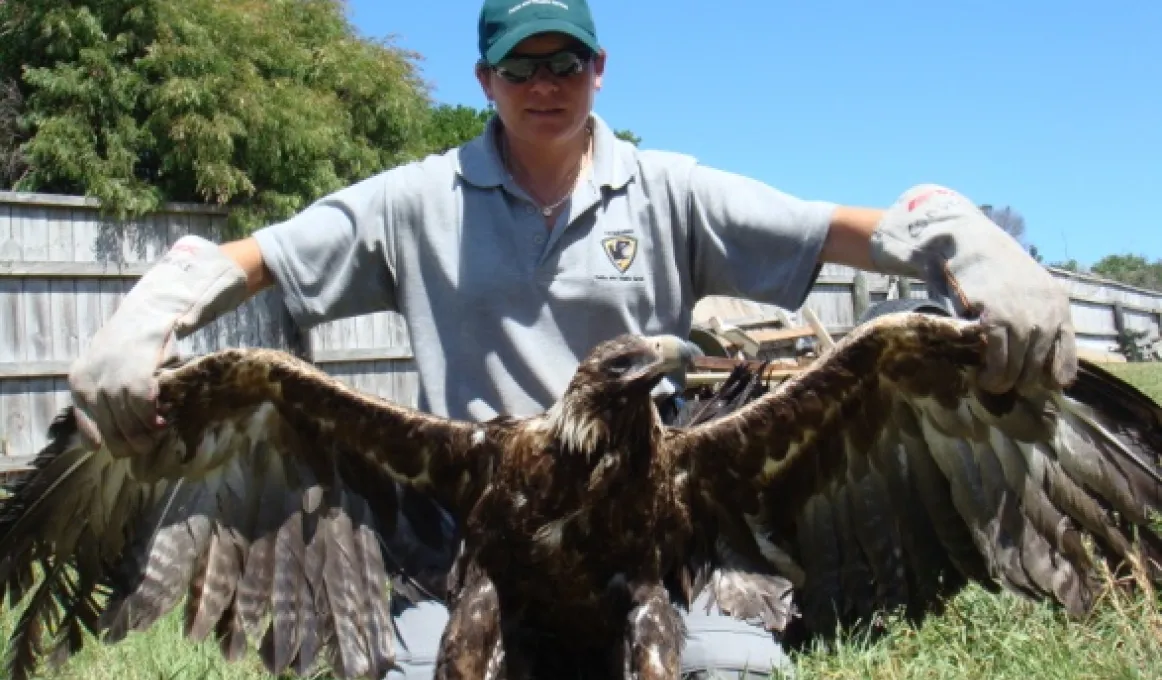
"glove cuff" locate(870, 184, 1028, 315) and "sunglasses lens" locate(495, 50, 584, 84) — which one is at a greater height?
"sunglasses lens" locate(495, 50, 584, 84)

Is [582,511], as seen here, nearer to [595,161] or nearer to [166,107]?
[595,161]

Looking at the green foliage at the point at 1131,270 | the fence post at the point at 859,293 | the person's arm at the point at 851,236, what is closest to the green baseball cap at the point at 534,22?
the person's arm at the point at 851,236

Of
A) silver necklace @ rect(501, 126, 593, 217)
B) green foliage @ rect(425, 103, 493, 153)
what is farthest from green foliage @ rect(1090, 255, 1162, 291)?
silver necklace @ rect(501, 126, 593, 217)

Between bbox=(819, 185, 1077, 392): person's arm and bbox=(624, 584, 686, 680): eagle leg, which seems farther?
bbox=(624, 584, 686, 680): eagle leg

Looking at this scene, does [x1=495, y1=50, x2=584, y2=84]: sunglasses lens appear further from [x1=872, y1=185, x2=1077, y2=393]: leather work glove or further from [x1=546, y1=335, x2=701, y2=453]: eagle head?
[x1=872, y1=185, x2=1077, y2=393]: leather work glove

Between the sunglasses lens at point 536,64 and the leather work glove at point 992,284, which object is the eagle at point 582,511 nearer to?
the leather work glove at point 992,284

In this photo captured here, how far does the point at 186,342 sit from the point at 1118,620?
32.3 feet

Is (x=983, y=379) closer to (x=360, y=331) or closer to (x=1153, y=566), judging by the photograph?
(x=1153, y=566)

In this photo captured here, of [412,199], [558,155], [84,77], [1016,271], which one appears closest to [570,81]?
[558,155]

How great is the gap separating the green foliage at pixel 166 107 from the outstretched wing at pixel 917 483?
31.0 feet

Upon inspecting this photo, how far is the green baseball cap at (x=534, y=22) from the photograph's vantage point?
405 cm

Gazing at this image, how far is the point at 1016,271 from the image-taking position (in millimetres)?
3477

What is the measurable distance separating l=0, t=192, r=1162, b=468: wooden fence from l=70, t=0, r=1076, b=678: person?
7127 millimetres

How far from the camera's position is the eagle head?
3.70 meters
